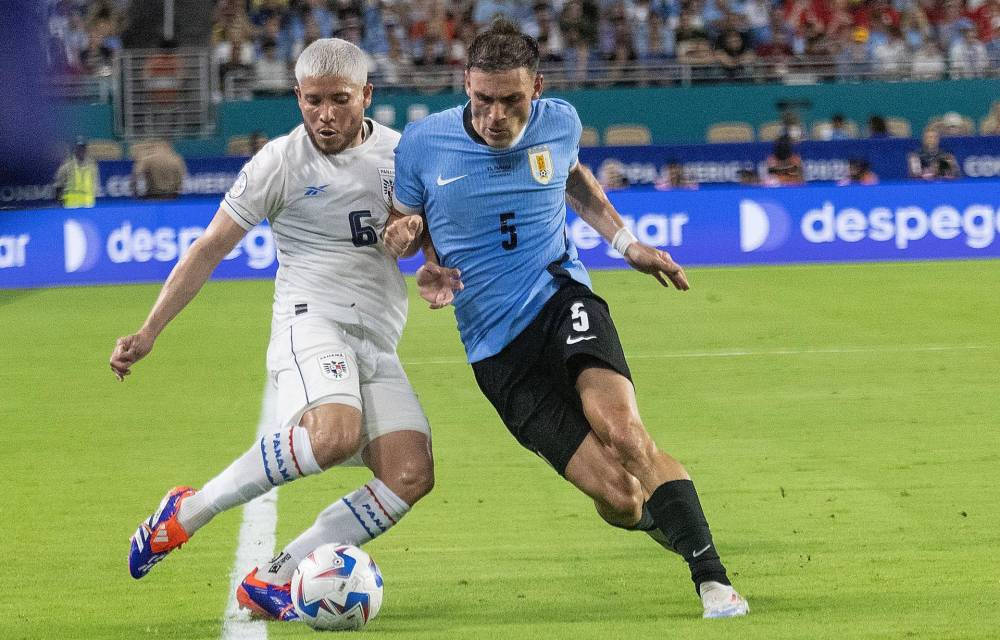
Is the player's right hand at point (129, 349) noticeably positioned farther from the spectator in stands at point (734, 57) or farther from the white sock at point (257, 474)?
the spectator in stands at point (734, 57)

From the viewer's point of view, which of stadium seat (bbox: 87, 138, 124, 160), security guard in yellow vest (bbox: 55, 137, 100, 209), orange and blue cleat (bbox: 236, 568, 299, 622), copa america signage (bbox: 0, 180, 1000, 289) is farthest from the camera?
stadium seat (bbox: 87, 138, 124, 160)

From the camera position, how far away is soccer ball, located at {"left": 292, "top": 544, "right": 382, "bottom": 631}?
17.8 feet

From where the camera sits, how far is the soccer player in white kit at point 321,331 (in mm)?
5641

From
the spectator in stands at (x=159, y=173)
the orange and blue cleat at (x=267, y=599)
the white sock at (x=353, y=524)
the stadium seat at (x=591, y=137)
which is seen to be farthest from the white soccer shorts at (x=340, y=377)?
the stadium seat at (x=591, y=137)

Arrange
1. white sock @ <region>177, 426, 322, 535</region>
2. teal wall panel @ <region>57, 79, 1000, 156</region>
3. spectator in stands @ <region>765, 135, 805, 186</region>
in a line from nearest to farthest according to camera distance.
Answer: white sock @ <region>177, 426, 322, 535</region>, spectator in stands @ <region>765, 135, 805, 186</region>, teal wall panel @ <region>57, 79, 1000, 156</region>

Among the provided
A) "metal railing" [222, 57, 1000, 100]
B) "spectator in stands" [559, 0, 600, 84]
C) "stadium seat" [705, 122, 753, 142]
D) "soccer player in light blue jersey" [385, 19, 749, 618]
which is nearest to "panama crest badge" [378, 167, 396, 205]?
"soccer player in light blue jersey" [385, 19, 749, 618]

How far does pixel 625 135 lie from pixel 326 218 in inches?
773

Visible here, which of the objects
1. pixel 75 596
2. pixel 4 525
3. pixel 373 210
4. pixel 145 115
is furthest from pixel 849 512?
pixel 145 115

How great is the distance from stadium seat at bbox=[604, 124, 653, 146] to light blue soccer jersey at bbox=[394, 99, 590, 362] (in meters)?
19.3

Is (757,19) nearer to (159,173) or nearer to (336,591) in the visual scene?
(159,173)

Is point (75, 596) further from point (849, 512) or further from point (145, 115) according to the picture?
point (145, 115)

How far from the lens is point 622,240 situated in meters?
6.14

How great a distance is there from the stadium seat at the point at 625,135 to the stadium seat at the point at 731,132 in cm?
107

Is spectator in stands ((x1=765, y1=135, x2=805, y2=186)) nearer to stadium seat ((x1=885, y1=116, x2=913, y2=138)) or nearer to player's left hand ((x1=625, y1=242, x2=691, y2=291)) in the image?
stadium seat ((x1=885, y1=116, x2=913, y2=138))
